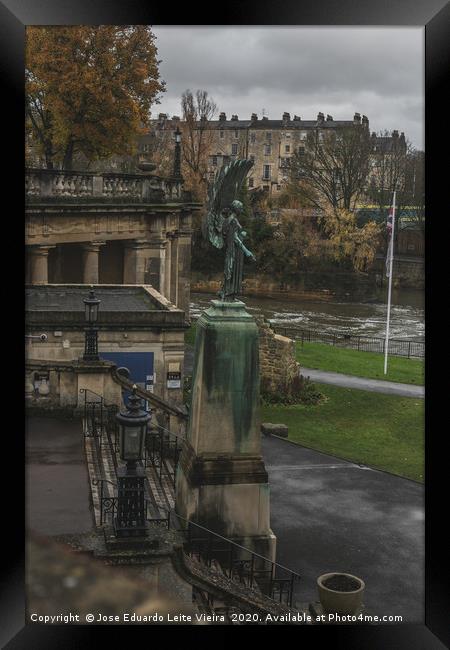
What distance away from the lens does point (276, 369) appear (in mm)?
23656

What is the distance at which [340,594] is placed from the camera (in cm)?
935

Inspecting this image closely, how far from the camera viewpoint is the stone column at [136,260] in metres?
26.8

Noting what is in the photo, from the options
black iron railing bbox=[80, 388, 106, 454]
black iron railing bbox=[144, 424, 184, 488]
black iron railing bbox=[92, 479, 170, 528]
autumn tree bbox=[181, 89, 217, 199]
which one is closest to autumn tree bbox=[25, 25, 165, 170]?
autumn tree bbox=[181, 89, 217, 199]

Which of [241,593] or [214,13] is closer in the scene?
[214,13]

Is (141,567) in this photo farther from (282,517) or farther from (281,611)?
(282,517)

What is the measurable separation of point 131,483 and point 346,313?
33.6 metres

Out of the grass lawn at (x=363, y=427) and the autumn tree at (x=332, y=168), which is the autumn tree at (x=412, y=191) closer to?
the autumn tree at (x=332, y=168)

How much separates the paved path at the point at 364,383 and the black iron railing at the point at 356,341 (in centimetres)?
467

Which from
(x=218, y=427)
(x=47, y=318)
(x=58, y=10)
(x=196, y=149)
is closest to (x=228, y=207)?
(x=218, y=427)

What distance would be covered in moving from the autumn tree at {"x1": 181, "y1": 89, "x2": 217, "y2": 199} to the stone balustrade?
98.2 inches

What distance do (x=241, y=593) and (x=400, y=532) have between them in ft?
12.6

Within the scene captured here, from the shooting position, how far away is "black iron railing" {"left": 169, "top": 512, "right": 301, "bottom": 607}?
1072 cm

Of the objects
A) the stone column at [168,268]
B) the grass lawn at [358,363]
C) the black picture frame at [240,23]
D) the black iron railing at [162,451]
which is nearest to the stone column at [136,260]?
the stone column at [168,268]

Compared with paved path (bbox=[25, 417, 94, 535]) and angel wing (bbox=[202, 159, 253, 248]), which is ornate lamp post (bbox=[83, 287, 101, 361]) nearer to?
paved path (bbox=[25, 417, 94, 535])
